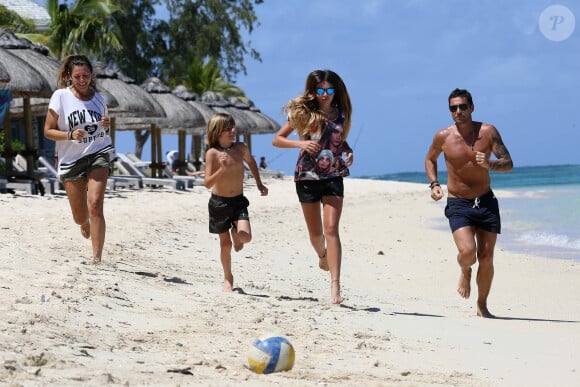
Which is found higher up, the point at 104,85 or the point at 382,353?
the point at 104,85

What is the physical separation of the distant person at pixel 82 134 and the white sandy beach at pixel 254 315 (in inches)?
22.0

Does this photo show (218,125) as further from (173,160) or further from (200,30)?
(200,30)

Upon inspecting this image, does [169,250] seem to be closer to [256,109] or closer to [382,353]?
[382,353]

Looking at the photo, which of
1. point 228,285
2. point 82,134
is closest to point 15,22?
point 82,134

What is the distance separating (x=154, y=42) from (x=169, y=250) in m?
39.3

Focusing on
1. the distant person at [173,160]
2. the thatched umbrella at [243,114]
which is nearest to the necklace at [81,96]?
the distant person at [173,160]

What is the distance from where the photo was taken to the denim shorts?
7559mm

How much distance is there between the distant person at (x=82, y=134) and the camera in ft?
24.4

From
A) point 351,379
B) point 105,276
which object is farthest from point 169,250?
point 351,379

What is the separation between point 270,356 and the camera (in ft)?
14.2

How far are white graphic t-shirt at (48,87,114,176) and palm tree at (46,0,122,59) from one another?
26.2 metres

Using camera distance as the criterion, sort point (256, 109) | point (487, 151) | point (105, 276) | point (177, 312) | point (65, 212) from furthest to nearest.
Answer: point (256, 109), point (65, 212), point (105, 276), point (487, 151), point (177, 312)

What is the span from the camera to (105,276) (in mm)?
7180

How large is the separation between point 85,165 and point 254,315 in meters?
2.20
